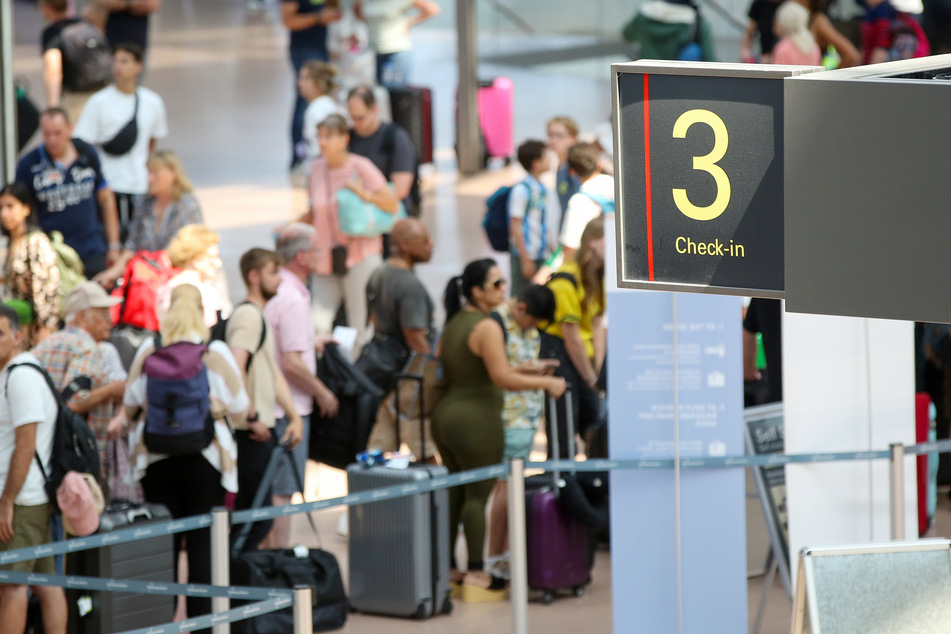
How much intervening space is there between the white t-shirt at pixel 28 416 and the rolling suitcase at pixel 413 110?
9.19m

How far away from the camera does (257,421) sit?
6711mm

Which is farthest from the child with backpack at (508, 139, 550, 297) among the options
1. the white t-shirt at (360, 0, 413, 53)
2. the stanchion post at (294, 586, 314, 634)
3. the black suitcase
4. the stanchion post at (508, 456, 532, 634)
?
the white t-shirt at (360, 0, 413, 53)

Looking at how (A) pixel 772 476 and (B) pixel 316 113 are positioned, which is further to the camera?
(B) pixel 316 113

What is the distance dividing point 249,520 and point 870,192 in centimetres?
328

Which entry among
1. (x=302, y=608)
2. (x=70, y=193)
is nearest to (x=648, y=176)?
(x=302, y=608)

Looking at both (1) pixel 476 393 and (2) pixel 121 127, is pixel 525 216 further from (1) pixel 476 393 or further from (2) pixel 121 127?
(2) pixel 121 127

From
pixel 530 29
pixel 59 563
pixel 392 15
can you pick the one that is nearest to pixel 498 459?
pixel 59 563

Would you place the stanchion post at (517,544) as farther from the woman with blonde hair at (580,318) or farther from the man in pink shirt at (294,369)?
the woman with blonde hair at (580,318)

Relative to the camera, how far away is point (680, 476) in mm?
6273

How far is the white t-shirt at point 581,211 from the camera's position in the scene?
27.8 ft

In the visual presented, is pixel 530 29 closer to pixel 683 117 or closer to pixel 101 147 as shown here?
pixel 101 147

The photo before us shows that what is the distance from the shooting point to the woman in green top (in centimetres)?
698

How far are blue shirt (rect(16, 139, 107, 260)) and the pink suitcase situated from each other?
24.5 ft

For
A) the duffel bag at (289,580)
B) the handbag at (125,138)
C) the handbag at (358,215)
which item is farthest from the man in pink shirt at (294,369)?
the handbag at (125,138)
